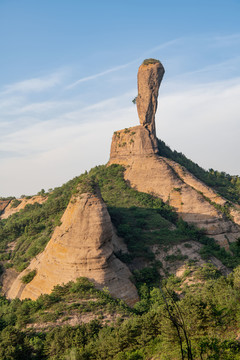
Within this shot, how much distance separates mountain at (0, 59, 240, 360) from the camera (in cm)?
2109

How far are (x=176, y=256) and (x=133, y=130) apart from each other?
24040 mm

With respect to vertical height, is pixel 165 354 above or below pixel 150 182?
below

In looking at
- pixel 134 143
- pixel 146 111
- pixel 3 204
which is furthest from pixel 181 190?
pixel 3 204

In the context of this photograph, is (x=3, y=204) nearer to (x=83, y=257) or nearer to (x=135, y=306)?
(x=83, y=257)

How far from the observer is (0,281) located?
3747cm

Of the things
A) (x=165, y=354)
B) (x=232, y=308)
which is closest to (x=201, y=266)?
(x=232, y=308)

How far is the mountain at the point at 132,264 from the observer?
2109 cm

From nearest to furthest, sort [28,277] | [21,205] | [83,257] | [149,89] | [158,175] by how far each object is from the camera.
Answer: [83,257] < [28,277] < [158,175] < [149,89] < [21,205]

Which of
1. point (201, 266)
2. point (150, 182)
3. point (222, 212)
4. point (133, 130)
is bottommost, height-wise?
point (201, 266)

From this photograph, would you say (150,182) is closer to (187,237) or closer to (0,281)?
(187,237)

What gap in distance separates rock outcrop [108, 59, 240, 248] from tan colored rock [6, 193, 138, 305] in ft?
53.9

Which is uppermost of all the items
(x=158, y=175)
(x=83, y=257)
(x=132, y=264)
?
(x=158, y=175)

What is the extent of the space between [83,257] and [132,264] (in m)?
8.19

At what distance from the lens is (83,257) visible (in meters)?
30.6
